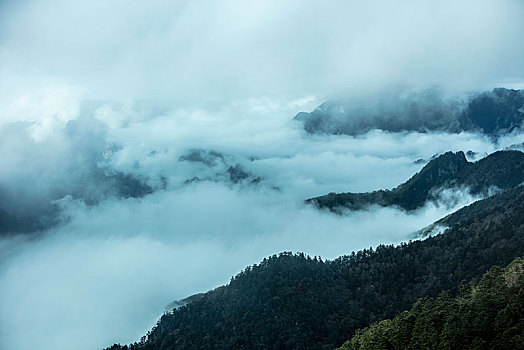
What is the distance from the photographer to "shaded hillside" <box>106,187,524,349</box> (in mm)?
150750

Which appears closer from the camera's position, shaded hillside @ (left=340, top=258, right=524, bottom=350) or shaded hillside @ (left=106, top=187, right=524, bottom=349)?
shaded hillside @ (left=340, top=258, right=524, bottom=350)

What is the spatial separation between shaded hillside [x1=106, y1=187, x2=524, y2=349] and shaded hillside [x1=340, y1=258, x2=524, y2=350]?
5079 centimetres

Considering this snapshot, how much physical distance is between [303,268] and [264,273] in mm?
17779

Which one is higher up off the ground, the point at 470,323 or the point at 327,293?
the point at 327,293

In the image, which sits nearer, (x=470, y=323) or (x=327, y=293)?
(x=470, y=323)

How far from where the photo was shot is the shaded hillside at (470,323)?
2822 inches

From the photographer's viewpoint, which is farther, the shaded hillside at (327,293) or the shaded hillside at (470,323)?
the shaded hillside at (327,293)

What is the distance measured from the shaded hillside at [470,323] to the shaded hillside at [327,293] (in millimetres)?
50792

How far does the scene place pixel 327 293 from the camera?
562 feet

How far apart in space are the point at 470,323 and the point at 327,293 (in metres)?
96.4

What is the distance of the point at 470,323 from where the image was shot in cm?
7800

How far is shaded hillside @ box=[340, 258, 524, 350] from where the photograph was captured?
2822 inches

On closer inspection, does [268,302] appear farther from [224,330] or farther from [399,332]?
[399,332]

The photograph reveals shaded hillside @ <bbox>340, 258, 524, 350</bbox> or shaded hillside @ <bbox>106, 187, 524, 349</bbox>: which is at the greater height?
shaded hillside @ <bbox>106, 187, 524, 349</bbox>
